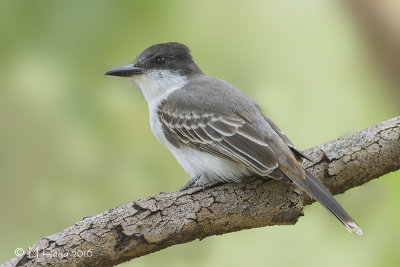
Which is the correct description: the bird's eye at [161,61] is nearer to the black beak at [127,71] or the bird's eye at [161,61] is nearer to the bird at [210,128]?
the bird at [210,128]

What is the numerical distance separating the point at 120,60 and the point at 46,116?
692 mm

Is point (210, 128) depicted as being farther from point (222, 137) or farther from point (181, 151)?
point (181, 151)

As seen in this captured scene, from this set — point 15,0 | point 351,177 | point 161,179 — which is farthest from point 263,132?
point 15,0

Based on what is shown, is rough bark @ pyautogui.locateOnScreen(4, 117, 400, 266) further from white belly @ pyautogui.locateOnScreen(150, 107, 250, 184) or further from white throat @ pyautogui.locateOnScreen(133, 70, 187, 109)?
white throat @ pyautogui.locateOnScreen(133, 70, 187, 109)

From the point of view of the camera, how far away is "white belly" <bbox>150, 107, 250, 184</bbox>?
3.35 meters

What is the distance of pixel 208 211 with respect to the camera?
3152 millimetres

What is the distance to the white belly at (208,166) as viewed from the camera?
11.0 feet

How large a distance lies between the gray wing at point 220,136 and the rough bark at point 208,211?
221mm

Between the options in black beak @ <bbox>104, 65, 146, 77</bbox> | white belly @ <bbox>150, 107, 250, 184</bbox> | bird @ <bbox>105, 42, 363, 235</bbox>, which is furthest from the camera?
black beak @ <bbox>104, 65, 146, 77</bbox>

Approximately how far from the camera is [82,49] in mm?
3957

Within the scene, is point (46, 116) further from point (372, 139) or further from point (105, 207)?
point (372, 139)

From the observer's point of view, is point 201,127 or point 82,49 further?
point 82,49

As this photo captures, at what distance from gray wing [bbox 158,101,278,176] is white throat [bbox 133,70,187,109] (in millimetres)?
187

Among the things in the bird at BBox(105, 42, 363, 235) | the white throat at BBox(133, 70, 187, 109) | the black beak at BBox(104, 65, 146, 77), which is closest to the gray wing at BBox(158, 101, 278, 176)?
the bird at BBox(105, 42, 363, 235)
